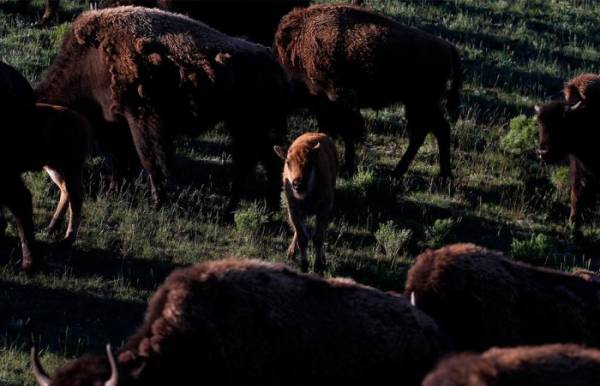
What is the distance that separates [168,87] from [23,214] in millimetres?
2356

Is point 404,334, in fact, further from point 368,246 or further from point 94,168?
point 94,168

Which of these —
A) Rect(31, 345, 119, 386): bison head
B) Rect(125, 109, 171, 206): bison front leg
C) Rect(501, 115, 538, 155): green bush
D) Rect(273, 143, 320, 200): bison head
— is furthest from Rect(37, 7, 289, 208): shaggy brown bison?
Rect(31, 345, 119, 386): bison head

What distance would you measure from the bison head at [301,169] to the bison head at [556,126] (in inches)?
134

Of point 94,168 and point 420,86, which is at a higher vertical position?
point 420,86

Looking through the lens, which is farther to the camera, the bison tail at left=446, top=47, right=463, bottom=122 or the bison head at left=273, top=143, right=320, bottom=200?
the bison tail at left=446, top=47, right=463, bottom=122

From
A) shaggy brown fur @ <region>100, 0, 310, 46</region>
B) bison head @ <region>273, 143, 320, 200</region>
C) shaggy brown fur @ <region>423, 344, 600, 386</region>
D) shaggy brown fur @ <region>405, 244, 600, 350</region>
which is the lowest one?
shaggy brown fur @ <region>100, 0, 310, 46</region>

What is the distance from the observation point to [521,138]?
13773 millimetres

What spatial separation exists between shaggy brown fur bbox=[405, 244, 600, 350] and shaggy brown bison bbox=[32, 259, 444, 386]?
359mm

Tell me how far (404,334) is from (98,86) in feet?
19.3

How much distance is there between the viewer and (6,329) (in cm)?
790

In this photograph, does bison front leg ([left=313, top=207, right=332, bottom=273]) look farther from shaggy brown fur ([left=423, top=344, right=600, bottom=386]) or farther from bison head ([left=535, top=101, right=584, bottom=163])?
shaggy brown fur ([left=423, top=344, right=600, bottom=386])

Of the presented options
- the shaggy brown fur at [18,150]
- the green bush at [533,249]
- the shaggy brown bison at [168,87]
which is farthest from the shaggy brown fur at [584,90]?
the shaggy brown fur at [18,150]

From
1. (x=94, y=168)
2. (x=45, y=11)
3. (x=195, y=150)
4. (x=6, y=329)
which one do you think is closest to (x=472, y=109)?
(x=195, y=150)

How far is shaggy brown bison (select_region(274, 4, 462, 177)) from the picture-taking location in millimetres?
12758
